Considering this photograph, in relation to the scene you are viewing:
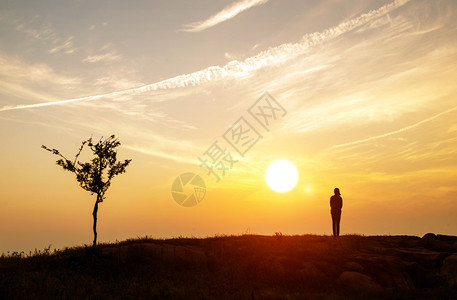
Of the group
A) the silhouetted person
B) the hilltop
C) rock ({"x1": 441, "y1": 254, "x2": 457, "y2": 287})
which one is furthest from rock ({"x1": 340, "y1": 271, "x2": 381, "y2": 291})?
the silhouetted person

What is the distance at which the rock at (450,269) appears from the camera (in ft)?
74.5

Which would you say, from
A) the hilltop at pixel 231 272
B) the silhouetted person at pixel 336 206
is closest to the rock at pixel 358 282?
the hilltop at pixel 231 272

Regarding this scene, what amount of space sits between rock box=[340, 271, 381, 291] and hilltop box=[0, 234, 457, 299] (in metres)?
0.05

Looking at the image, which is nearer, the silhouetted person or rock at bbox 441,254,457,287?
rock at bbox 441,254,457,287

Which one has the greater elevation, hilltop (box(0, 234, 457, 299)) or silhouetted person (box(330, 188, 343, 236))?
silhouetted person (box(330, 188, 343, 236))

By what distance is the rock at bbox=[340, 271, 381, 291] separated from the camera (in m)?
21.7

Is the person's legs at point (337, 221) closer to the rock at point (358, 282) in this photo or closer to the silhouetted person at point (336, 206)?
the silhouetted person at point (336, 206)

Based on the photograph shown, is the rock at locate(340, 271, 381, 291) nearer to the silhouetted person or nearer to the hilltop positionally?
the hilltop

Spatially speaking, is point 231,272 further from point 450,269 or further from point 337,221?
point 450,269

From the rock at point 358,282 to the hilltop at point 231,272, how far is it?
53 mm

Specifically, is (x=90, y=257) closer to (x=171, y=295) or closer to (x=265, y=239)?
(x=171, y=295)

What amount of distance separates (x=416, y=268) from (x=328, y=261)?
5.21 meters

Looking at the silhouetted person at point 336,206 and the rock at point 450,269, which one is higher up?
the silhouetted person at point 336,206

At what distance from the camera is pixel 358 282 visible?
22.0 m
